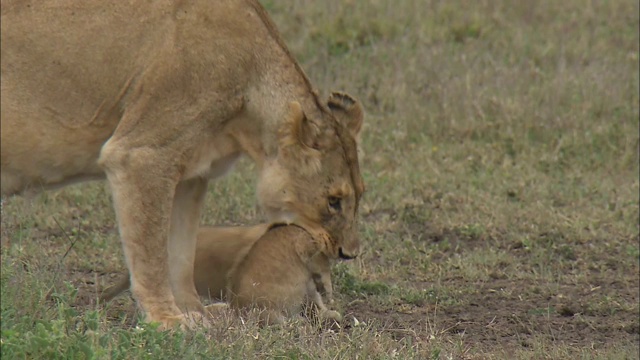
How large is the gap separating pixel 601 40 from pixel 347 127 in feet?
18.2

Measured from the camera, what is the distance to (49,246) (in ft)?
24.7

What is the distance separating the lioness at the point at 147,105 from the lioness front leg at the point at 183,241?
0.37 meters

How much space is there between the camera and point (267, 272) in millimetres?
6215

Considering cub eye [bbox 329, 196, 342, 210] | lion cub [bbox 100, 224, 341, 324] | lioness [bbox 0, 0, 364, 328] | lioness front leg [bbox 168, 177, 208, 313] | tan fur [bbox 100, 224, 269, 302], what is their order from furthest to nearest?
tan fur [bbox 100, 224, 269, 302] < lioness front leg [bbox 168, 177, 208, 313] < lion cub [bbox 100, 224, 341, 324] < cub eye [bbox 329, 196, 342, 210] < lioness [bbox 0, 0, 364, 328]

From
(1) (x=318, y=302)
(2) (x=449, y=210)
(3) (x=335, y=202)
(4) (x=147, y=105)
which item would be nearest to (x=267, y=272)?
(1) (x=318, y=302)

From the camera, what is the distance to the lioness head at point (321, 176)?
589cm

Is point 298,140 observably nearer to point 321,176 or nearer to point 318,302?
point 321,176

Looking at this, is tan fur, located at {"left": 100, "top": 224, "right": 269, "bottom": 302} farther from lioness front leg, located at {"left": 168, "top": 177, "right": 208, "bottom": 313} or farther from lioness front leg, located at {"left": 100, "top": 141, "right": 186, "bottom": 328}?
lioness front leg, located at {"left": 100, "top": 141, "right": 186, "bottom": 328}

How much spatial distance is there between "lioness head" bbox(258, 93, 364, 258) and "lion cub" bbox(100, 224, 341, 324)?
96 mm

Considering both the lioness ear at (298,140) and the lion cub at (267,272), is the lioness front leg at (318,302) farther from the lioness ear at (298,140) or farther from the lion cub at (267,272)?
the lioness ear at (298,140)

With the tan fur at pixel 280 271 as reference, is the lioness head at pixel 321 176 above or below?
above

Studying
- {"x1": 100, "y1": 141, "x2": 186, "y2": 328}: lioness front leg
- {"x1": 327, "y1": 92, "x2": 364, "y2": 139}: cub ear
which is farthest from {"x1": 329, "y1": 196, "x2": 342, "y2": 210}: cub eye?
{"x1": 100, "y1": 141, "x2": 186, "y2": 328}: lioness front leg

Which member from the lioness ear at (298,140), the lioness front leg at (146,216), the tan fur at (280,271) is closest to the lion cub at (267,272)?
the tan fur at (280,271)

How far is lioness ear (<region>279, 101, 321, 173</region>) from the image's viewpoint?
5.84 metres
